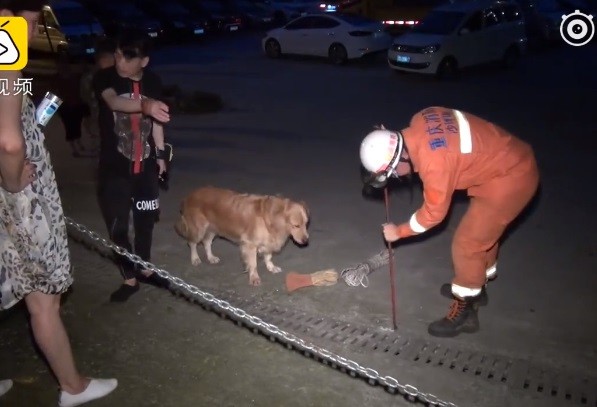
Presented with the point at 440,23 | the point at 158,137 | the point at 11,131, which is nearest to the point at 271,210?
the point at 158,137

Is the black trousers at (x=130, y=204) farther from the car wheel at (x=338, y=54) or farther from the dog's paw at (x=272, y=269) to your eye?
the car wheel at (x=338, y=54)

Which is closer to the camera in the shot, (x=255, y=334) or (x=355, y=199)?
(x=255, y=334)

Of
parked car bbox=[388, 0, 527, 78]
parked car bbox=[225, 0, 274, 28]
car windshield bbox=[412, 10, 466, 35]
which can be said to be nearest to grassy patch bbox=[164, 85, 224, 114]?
parked car bbox=[388, 0, 527, 78]

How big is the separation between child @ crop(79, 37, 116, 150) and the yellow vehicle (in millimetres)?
15769

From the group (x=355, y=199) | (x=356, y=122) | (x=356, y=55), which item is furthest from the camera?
(x=356, y=55)

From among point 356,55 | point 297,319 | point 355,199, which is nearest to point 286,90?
point 356,55

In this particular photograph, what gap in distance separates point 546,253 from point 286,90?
10984 millimetres

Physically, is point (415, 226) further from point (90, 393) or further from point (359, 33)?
point (359, 33)

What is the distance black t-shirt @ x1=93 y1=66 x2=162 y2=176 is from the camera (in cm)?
500

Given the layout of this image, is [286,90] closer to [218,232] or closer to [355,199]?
[355,199]

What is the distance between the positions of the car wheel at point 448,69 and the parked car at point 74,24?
11.1m

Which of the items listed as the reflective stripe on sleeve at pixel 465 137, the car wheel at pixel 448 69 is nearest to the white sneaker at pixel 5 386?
the reflective stripe on sleeve at pixel 465 137

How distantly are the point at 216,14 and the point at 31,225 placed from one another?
95.4 feet

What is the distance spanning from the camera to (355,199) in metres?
8.49
